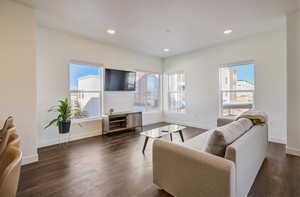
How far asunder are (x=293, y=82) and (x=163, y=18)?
9.28 feet

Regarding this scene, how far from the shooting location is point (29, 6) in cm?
258

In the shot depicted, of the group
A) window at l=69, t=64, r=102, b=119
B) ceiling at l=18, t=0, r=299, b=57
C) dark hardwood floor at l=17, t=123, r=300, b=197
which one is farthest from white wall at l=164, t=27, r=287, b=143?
window at l=69, t=64, r=102, b=119

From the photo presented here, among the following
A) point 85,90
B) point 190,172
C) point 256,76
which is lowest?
point 190,172

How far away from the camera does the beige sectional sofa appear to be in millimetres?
1257

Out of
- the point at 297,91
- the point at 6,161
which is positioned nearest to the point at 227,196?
the point at 6,161

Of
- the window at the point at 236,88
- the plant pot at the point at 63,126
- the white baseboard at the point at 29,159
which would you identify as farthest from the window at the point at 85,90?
the window at the point at 236,88

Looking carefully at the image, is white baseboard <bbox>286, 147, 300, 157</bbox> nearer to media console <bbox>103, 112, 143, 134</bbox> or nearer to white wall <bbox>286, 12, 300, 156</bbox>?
white wall <bbox>286, 12, 300, 156</bbox>

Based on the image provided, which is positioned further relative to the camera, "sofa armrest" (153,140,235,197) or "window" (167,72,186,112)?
"window" (167,72,186,112)

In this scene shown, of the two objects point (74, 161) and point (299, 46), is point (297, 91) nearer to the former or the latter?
point (299, 46)

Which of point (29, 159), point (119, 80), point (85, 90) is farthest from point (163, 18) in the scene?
point (29, 159)

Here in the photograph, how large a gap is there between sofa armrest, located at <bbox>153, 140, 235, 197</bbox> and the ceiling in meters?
2.35

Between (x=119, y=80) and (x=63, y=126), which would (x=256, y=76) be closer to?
(x=119, y=80)

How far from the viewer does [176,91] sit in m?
6.02

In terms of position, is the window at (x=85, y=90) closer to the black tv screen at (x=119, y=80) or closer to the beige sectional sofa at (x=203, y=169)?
the black tv screen at (x=119, y=80)
